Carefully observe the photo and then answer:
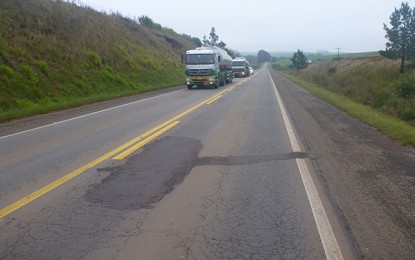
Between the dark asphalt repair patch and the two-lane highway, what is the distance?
2 cm

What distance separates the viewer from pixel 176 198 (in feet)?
17.3

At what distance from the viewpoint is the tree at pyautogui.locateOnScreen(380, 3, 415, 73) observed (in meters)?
36.9

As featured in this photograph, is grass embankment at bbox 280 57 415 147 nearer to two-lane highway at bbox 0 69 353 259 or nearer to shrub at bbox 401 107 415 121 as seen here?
shrub at bbox 401 107 415 121

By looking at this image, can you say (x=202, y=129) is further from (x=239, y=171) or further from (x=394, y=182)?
(x=394, y=182)

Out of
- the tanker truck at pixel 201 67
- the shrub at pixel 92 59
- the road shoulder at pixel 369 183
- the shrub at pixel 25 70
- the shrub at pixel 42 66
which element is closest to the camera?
the road shoulder at pixel 369 183

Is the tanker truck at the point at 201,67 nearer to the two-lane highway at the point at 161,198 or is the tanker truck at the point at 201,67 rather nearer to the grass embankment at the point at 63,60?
the grass embankment at the point at 63,60

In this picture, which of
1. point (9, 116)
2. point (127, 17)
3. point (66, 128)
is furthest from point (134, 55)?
point (66, 128)

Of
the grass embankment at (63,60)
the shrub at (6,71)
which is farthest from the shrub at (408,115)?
the shrub at (6,71)

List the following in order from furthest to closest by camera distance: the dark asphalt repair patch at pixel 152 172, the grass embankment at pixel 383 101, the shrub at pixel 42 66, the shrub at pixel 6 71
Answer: the shrub at pixel 42 66 < the shrub at pixel 6 71 < the grass embankment at pixel 383 101 < the dark asphalt repair patch at pixel 152 172

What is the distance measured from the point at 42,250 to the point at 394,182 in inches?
198

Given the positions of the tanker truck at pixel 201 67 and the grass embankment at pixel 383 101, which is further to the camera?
the tanker truck at pixel 201 67

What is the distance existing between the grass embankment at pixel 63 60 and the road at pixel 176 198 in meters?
7.21

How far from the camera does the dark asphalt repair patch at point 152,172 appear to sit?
5.23 metres

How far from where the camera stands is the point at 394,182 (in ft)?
19.8
